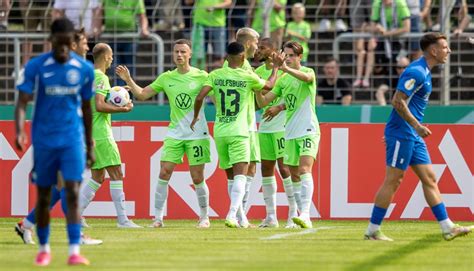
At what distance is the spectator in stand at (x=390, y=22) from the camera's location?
21.6 m

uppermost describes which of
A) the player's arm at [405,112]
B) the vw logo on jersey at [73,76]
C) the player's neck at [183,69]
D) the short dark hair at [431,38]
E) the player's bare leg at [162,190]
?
the vw logo on jersey at [73,76]

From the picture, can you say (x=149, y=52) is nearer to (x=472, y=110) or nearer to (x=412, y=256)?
(x=472, y=110)

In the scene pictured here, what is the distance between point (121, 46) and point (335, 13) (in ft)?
12.5

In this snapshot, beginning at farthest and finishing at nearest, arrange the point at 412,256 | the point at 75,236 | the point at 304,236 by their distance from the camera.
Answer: the point at 304,236 → the point at 412,256 → the point at 75,236

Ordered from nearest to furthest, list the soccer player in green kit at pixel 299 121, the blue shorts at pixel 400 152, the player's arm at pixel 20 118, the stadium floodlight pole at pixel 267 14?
1. the player's arm at pixel 20 118
2. the blue shorts at pixel 400 152
3. the soccer player in green kit at pixel 299 121
4. the stadium floodlight pole at pixel 267 14

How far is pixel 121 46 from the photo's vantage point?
2195 centimetres

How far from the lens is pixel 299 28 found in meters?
21.9

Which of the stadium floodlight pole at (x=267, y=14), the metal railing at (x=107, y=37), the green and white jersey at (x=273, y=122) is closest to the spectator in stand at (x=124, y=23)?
the metal railing at (x=107, y=37)

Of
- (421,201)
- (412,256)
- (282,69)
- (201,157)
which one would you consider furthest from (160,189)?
(412,256)

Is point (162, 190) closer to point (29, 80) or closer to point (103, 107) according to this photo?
point (103, 107)

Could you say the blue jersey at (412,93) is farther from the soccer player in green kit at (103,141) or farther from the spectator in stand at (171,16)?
the spectator in stand at (171,16)

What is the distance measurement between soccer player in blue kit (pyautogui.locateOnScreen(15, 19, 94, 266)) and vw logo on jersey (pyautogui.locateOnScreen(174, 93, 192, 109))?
5.47m

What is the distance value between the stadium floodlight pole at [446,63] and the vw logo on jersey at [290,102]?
504 cm

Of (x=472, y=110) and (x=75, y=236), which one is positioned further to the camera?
(x=472, y=110)
